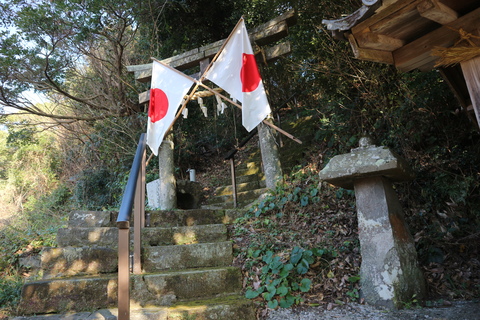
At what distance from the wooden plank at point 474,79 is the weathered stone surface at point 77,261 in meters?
3.03

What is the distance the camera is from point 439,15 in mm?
1947

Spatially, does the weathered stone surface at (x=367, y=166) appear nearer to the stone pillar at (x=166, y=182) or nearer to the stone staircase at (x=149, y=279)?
the stone staircase at (x=149, y=279)

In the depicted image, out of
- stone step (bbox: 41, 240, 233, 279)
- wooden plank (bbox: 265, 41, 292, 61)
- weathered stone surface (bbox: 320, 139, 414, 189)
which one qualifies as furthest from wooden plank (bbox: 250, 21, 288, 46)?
stone step (bbox: 41, 240, 233, 279)

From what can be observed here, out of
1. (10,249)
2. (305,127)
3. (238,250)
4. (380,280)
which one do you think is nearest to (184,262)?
(238,250)

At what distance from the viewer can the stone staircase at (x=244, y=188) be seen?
17.5ft

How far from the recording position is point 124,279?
1915mm

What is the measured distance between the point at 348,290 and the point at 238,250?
3.56 ft

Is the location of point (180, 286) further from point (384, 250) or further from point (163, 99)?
point (163, 99)

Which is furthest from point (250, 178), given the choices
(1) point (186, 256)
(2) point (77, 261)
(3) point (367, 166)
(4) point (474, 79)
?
(4) point (474, 79)

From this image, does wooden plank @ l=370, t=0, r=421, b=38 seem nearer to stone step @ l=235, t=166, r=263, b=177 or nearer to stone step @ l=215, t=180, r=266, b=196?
stone step @ l=215, t=180, r=266, b=196

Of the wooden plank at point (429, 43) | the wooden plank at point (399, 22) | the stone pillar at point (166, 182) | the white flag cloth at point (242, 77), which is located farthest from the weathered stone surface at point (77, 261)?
the wooden plank at point (429, 43)

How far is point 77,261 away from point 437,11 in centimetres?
335

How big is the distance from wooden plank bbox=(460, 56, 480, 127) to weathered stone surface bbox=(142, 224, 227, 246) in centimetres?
249

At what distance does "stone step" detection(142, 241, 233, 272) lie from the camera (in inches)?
116
